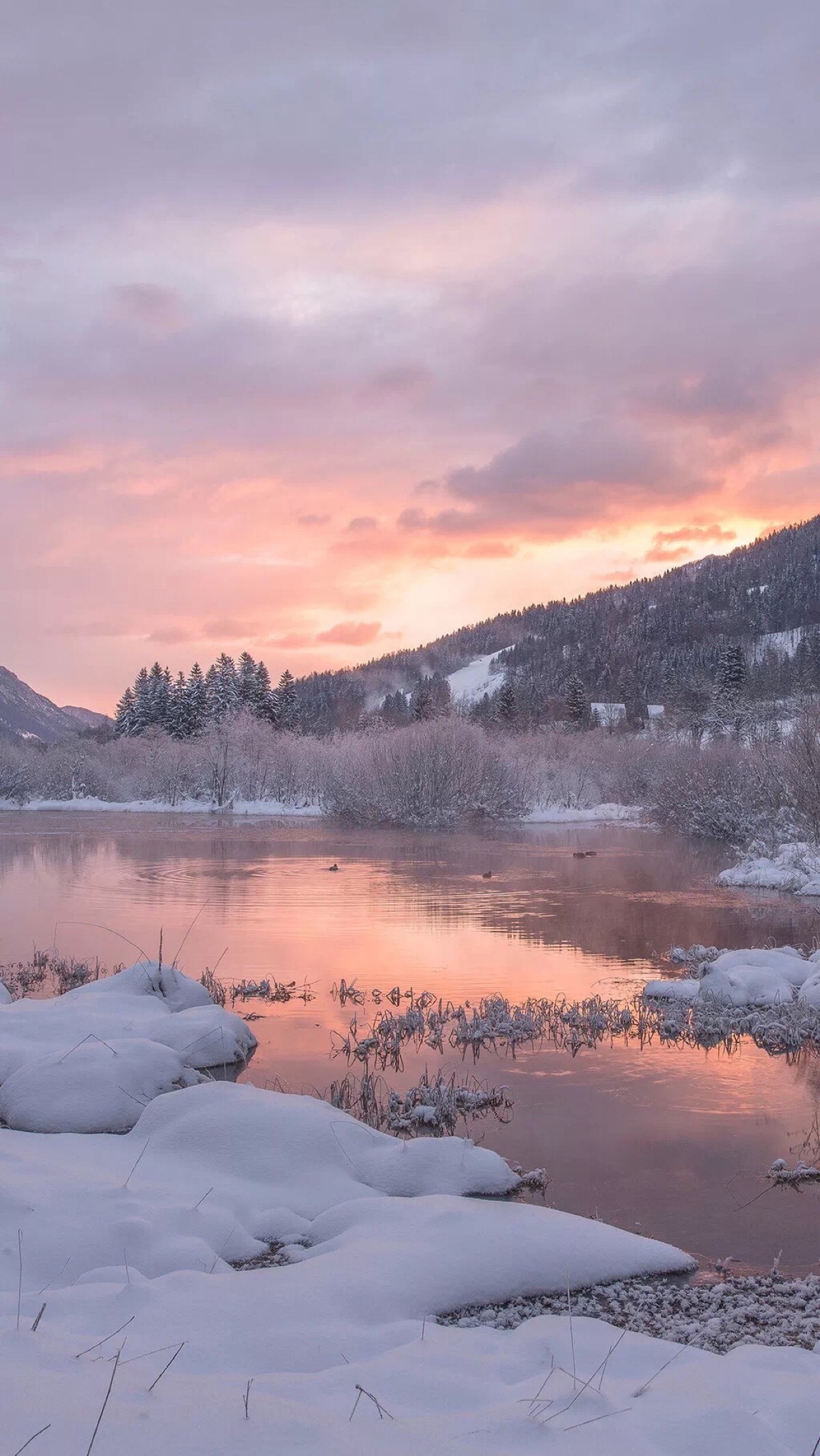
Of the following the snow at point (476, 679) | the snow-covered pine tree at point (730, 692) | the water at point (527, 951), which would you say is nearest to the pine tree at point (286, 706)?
the snow-covered pine tree at point (730, 692)

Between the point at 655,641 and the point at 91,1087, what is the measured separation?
122m

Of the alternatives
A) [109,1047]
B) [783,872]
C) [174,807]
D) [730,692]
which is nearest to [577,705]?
[730,692]

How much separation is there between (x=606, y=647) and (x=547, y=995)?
4625 inches

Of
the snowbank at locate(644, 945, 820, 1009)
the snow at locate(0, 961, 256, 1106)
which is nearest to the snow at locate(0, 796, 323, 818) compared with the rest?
the snowbank at locate(644, 945, 820, 1009)

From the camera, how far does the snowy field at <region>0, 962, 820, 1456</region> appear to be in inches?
116

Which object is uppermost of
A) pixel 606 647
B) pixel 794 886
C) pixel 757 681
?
pixel 606 647

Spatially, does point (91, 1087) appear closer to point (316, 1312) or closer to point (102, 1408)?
point (316, 1312)

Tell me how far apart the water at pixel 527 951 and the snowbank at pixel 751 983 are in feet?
2.75

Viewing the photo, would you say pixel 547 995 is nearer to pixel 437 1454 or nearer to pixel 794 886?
pixel 437 1454

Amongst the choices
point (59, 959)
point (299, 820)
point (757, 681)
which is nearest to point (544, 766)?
point (299, 820)

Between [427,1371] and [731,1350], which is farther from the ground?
[427,1371]

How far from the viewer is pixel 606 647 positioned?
126500 millimetres

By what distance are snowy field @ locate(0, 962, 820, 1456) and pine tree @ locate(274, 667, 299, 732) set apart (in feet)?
219

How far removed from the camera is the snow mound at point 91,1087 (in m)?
7.28
